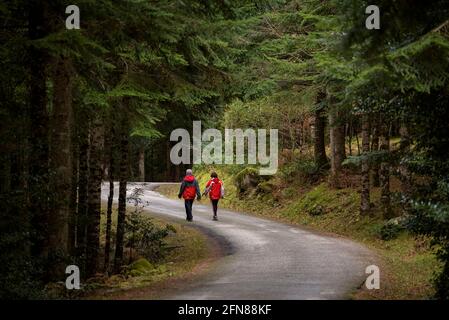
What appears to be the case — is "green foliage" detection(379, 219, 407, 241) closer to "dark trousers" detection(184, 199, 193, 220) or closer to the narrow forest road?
the narrow forest road

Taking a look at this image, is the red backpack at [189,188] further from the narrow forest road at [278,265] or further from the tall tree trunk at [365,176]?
the tall tree trunk at [365,176]

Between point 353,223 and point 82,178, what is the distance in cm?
1026

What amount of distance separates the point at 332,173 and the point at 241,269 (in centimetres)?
1362

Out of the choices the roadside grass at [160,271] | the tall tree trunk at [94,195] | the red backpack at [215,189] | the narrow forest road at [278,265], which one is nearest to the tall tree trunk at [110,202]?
the roadside grass at [160,271]

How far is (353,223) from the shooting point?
20547mm

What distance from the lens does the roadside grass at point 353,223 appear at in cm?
1091

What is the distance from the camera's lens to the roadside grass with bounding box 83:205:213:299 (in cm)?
1036

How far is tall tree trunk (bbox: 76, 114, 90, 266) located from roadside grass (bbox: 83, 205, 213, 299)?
67.4 inches

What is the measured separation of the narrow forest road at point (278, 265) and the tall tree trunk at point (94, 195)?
12.1 feet

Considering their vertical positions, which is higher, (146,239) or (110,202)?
(110,202)

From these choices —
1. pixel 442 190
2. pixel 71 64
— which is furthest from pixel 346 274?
pixel 71 64

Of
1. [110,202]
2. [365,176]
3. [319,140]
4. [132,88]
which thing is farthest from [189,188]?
[132,88]

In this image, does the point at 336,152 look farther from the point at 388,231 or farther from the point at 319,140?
the point at 388,231

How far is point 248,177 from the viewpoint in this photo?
1201 inches
